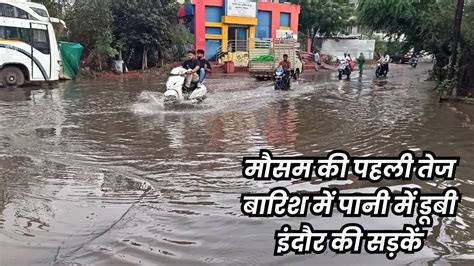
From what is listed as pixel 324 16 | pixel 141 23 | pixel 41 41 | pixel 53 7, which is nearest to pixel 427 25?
pixel 41 41

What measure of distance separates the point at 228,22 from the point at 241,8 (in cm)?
156

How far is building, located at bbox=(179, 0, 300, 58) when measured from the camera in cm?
3356


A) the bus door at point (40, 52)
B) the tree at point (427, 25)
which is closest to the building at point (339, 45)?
the tree at point (427, 25)

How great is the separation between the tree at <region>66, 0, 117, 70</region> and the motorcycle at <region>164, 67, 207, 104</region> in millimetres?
12917

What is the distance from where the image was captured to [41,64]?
17.6 meters

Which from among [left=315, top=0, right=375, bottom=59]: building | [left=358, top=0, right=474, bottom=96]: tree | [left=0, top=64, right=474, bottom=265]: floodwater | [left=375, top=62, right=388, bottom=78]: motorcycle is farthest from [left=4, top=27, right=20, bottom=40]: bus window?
[left=315, top=0, right=375, bottom=59]: building

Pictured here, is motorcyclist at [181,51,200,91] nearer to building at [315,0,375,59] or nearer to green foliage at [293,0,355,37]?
green foliage at [293,0,355,37]

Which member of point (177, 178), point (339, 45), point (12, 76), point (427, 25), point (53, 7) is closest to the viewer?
point (177, 178)

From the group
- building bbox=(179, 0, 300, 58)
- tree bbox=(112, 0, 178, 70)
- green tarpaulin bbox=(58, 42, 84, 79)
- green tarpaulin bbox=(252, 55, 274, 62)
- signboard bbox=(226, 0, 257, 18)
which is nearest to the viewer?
green tarpaulin bbox=(58, 42, 84, 79)

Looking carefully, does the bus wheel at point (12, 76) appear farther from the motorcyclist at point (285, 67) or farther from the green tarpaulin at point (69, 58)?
the motorcyclist at point (285, 67)

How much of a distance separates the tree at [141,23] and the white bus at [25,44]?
8470 mm

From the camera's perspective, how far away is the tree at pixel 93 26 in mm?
23344

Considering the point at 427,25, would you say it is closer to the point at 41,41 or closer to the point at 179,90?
the point at 179,90

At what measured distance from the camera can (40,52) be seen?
57.6 ft
